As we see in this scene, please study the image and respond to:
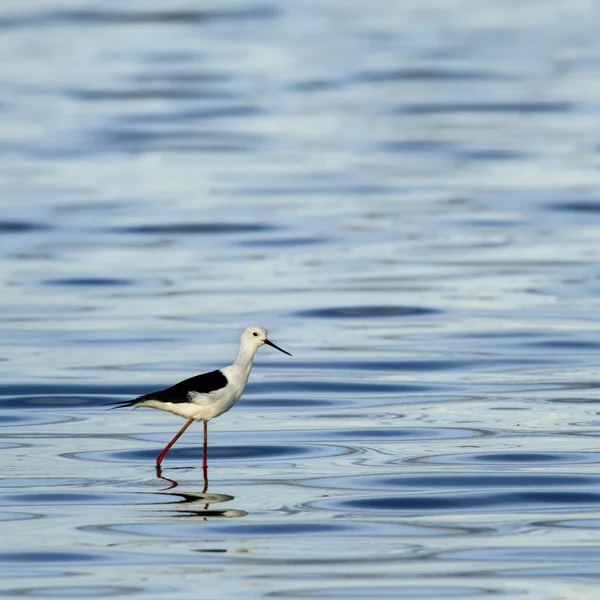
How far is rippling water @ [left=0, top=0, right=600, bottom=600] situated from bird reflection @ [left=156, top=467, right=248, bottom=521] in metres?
0.03

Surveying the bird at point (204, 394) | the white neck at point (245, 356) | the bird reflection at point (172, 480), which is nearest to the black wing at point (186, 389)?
the bird at point (204, 394)

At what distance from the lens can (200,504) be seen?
33.8ft

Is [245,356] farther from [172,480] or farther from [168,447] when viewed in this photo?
[172,480]

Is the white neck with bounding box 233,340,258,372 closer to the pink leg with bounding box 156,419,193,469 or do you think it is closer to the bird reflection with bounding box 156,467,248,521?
the pink leg with bounding box 156,419,193,469

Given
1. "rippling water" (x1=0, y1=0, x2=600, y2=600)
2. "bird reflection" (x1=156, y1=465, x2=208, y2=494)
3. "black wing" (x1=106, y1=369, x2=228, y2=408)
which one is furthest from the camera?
"black wing" (x1=106, y1=369, x2=228, y2=408)

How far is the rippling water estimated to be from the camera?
951 cm

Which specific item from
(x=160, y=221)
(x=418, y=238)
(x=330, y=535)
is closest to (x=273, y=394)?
(x=330, y=535)

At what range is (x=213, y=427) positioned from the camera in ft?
42.9

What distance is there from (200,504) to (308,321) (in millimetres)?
7319

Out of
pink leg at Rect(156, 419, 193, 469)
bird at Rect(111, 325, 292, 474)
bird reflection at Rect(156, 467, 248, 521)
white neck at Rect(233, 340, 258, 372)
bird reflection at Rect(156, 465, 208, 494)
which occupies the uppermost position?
white neck at Rect(233, 340, 258, 372)

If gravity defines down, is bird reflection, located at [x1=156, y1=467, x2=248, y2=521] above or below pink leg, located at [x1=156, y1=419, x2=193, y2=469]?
below

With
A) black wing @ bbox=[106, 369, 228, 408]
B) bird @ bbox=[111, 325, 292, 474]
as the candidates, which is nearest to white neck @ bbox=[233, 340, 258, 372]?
bird @ bbox=[111, 325, 292, 474]

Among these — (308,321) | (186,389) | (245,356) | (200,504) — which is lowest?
(200,504)

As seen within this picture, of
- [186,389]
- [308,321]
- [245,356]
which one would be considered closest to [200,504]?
[186,389]
